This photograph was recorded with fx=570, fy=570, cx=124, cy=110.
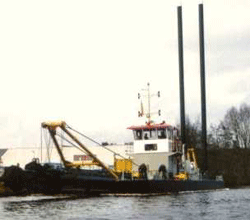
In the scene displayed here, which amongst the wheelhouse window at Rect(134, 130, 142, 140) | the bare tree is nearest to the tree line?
the bare tree

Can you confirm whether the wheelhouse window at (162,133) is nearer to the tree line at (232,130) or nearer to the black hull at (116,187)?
the black hull at (116,187)

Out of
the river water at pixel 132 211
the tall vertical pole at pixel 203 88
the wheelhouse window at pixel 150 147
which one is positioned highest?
the tall vertical pole at pixel 203 88

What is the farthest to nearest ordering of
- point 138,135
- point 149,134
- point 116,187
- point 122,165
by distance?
point 138,135 → point 149,134 → point 122,165 → point 116,187

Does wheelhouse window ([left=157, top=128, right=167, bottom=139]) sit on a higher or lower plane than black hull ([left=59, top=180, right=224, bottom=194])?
higher

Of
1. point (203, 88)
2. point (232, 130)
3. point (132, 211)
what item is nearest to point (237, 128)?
point (232, 130)

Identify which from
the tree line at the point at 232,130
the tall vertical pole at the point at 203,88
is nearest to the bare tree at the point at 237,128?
the tree line at the point at 232,130

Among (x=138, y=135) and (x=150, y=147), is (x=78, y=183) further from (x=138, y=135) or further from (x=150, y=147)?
(x=138, y=135)

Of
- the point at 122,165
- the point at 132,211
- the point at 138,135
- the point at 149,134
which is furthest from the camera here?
the point at 138,135

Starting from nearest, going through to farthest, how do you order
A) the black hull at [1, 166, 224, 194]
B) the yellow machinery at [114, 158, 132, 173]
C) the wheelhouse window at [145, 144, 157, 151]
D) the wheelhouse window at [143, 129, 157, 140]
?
the black hull at [1, 166, 224, 194] → the yellow machinery at [114, 158, 132, 173] → the wheelhouse window at [145, 144, 157, 151] → the wheelhouse window at [143, 129, 157, 140]

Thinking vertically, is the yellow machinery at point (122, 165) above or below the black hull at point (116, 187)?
above

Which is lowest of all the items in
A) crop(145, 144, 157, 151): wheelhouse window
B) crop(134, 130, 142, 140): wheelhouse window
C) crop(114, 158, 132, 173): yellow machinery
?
crop(114, 158, 132, 173): yellow machinery

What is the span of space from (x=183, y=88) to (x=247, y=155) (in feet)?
123

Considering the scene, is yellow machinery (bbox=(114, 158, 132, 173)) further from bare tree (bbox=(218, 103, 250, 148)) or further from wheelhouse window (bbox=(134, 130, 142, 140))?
bare tree (bbox=(218, 103, 250, 148))

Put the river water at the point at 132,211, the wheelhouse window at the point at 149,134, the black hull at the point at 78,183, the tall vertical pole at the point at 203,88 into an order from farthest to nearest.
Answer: the tall vertical pole at the point at 203,88
the wheelhouse window at the point at 149,134
the black hull at the point at 78,183
the river water at the point at 132,211
